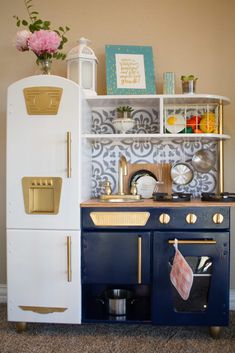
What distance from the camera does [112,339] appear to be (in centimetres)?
204

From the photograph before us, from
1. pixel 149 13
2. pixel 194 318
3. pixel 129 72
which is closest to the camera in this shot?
pixel 194 318

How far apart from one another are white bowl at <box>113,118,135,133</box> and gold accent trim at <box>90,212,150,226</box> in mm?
632

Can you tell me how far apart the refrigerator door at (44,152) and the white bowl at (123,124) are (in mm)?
378

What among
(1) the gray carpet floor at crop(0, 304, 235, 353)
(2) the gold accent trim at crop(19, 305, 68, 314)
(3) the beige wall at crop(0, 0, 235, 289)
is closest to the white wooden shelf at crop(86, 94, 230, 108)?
(3) the beige wall at crop(0, 0, 235, 289)

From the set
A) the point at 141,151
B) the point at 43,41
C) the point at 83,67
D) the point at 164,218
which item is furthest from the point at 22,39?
the point at 164,218

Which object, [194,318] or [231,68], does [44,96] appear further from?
[194,318]

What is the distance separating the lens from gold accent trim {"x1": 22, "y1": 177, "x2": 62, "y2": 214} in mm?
2025

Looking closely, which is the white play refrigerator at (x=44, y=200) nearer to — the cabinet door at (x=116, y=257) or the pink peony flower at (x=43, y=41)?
the cabinet door at (x=116, y=257)

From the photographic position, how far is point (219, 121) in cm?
236

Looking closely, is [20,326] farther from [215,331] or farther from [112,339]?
[215,331]

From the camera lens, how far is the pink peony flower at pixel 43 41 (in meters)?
2.07

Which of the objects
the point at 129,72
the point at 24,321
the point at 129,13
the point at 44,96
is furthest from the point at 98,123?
the point at 24,321

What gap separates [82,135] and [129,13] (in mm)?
1129

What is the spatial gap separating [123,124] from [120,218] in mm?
674
